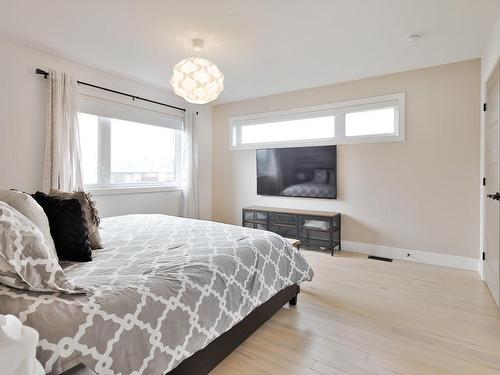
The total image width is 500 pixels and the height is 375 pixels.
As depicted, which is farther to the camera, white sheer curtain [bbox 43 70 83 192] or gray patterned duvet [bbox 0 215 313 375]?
white sheer curtain [bbox 43 70 83 192]

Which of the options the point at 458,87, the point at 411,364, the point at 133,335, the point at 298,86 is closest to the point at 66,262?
the point at 133,335

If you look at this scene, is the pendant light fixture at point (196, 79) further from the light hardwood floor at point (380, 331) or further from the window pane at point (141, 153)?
the light hardwood floor at point (380, 331)

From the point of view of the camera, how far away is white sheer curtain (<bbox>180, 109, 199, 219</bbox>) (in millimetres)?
4734

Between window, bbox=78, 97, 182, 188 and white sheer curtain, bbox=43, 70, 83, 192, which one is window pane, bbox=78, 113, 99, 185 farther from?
white sheer curtain, bbox=43, 70, 83, 192

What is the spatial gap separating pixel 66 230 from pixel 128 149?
268 centimetres

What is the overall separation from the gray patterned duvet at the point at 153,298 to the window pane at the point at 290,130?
251 cm

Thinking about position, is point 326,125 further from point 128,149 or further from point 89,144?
point 89,144

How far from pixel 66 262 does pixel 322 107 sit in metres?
3.77

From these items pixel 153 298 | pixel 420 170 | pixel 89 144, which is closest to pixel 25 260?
pixel 153 298

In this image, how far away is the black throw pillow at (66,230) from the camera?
163 centimetres

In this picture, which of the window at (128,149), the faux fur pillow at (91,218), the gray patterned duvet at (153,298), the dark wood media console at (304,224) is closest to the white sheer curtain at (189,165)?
the window at (128,149)

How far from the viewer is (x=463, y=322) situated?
2139mm

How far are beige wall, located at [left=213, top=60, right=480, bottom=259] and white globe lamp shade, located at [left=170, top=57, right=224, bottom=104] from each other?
216cm

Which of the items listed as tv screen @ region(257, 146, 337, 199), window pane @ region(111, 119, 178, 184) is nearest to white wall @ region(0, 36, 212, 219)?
window pane @ region(111, 119, 178, 184)
